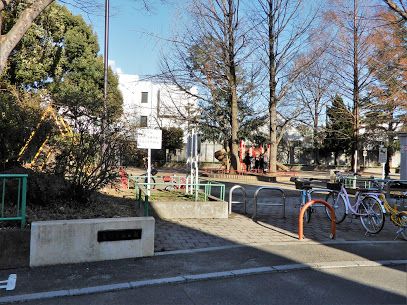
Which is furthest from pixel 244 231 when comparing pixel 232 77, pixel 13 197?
pixel 232 77

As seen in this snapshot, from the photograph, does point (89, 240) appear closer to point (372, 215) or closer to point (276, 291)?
point (276, 291)

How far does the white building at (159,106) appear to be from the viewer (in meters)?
9.12

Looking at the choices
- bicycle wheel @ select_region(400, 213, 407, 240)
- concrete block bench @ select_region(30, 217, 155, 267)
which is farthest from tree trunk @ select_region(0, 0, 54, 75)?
bicycle wheel @ select_region(400, 213, 407, 240)

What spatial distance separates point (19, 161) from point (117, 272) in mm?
4626

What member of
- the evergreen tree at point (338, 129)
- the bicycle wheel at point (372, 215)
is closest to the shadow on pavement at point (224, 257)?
the bicycle wheel at point (372, 215)

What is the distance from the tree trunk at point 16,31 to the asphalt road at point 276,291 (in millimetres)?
4389

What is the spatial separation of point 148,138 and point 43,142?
8.15ft

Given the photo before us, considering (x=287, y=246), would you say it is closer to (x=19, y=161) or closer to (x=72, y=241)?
(x=72, y=241)

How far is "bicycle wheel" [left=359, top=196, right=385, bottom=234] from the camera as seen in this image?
8422 mm

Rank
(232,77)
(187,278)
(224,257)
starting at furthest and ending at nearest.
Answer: (232,77), (224,257), (187,278)

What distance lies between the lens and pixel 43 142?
8.77 m

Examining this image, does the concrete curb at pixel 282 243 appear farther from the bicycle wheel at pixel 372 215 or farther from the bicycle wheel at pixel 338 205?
the bicycle wheel at pixel 338 205

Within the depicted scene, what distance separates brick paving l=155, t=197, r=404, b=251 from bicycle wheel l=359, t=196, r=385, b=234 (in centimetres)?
18

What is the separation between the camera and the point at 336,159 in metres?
48.1
